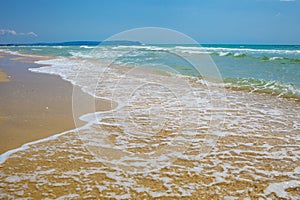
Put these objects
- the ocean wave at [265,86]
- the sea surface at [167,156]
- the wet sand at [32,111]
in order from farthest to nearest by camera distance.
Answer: the ocean wave at [265,86]
the wet sand at [32,111]
the sea surface at [167,156]

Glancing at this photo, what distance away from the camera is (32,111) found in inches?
Answer: 233

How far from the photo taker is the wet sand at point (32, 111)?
4.55 meters

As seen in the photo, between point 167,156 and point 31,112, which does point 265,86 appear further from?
point 31,112

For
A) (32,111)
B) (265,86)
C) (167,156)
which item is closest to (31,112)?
(32,111)

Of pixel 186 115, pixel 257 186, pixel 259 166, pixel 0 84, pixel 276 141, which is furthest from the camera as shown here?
pixel 0 84

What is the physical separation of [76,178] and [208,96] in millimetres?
5976

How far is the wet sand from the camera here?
455 cm

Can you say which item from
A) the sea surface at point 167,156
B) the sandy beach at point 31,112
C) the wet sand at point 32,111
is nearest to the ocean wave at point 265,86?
the sea surface at point 167,156

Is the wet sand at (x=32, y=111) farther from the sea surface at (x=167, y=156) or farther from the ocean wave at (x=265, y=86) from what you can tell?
the ocean wave at (x=265, y=86)

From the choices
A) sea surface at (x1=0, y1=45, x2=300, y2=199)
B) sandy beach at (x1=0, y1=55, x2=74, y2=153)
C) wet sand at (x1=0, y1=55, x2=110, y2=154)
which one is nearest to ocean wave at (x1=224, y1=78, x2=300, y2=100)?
sea surface at (x1=0, y1=45, x2=300, y2=199)

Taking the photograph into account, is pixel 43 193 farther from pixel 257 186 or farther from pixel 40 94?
pixel 40 94

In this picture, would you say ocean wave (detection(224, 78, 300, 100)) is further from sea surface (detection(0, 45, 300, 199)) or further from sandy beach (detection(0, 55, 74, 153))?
sandy beach (detection(0, 55, 74, 153))

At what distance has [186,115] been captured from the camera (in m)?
6.14

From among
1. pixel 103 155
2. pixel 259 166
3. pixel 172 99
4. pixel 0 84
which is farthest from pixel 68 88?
pixel 259 166
